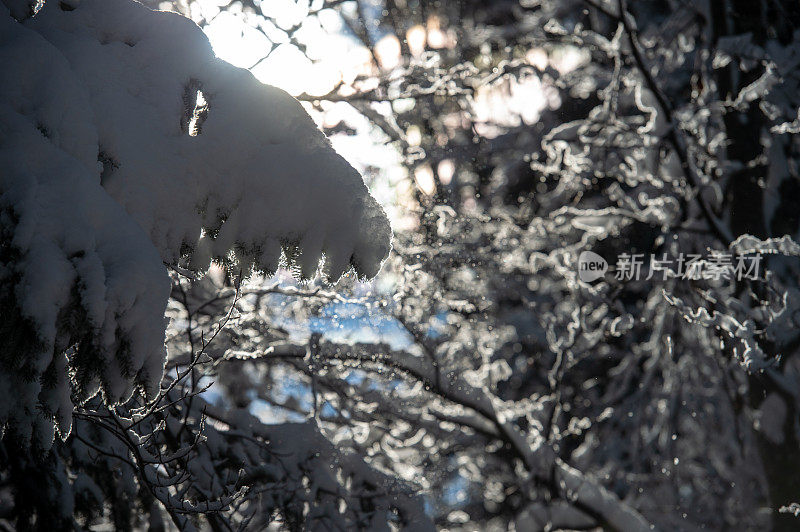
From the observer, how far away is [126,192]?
1615 mm

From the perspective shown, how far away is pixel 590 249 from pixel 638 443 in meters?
3.20

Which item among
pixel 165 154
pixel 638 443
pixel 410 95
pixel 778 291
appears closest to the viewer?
pixel 165 154

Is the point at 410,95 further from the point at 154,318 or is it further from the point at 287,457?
the point at 154,318

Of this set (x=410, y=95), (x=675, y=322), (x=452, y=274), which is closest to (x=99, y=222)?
(x=410, y=95)

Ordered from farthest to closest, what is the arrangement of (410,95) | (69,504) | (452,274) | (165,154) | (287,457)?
(452,274) < (410,95) < (287,457) < (69,504) < (165,154)

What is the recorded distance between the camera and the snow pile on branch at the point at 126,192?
1261 millimetres

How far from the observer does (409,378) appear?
4.02 m

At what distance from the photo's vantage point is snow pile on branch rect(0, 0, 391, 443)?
4.14 ft

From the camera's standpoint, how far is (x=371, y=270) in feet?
6.04

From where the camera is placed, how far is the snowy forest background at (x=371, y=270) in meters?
1.40

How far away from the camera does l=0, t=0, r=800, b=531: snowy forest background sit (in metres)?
1.40

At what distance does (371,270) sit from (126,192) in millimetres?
739

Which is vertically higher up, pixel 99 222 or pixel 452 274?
pixel 452 274

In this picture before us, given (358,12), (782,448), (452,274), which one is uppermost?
(358,12)
